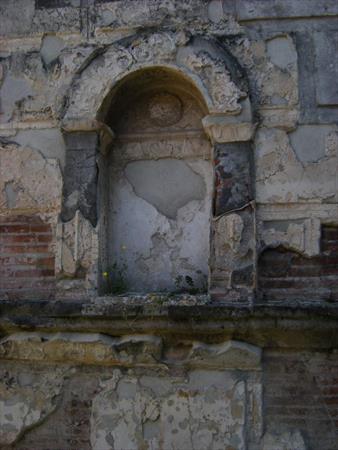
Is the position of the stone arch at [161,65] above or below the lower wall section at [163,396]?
above

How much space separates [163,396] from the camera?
464 centimetres

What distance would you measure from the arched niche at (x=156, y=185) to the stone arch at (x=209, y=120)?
4.0 inches

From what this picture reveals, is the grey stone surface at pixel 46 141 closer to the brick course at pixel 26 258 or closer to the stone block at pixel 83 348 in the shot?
the brick course at pixel 26 258

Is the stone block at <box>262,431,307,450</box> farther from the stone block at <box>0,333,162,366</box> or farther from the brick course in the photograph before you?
the brick course

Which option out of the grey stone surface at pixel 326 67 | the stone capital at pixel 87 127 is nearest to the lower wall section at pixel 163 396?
the stone capital at pixel 87 127

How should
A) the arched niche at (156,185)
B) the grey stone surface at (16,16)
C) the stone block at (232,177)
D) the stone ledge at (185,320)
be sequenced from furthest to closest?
1. the grey stone surface at (16,16)
2. the arched niche at (156,185)
3. the stone block at (232,177)
4. the stone ledge at (185,320)

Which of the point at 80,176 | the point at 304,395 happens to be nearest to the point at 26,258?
the point at 80,176

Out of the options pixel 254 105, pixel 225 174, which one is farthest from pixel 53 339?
pixel 254 105

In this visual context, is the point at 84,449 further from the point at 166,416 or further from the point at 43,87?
the point at 43,87

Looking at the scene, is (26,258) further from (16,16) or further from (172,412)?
(16,16)

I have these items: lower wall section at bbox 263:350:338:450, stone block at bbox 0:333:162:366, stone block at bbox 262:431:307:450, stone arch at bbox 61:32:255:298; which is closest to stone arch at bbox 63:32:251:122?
stone arch at bbox 61:32:255:298

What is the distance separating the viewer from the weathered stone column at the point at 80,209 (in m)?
4.86

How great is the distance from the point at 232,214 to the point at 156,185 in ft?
2.47

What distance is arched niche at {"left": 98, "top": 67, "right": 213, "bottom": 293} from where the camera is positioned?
202 inches
